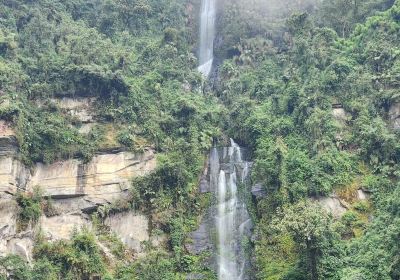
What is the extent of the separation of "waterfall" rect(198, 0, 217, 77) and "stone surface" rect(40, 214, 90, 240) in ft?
58.0

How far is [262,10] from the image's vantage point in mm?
43406

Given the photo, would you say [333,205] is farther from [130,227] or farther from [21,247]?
[21,247]

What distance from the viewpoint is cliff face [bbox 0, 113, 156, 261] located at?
24.8m

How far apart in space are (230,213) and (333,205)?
5.39 metres

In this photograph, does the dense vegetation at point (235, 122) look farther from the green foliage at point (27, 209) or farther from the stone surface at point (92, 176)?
the stone surface at point (92, 176)

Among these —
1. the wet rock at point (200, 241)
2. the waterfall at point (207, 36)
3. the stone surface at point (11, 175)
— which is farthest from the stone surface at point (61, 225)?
the waterfall at point (207, 36)

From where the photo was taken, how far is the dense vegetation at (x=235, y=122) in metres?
23.3

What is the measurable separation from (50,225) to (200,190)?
8.13m

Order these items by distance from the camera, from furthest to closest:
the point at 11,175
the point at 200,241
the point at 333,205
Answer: the point at 200,241 → the point at 333,205 → the point at 11,175

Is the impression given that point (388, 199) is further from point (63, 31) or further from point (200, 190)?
point (63, 31)

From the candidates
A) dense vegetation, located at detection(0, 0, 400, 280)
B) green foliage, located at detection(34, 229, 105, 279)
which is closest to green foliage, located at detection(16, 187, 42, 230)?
dense vegetation, located at detection(0, 0, 400, 280)

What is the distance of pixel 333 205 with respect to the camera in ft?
84.6

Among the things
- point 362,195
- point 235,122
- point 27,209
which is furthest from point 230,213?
point 27,209

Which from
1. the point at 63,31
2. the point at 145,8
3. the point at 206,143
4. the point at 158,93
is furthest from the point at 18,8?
the point at 206,143
